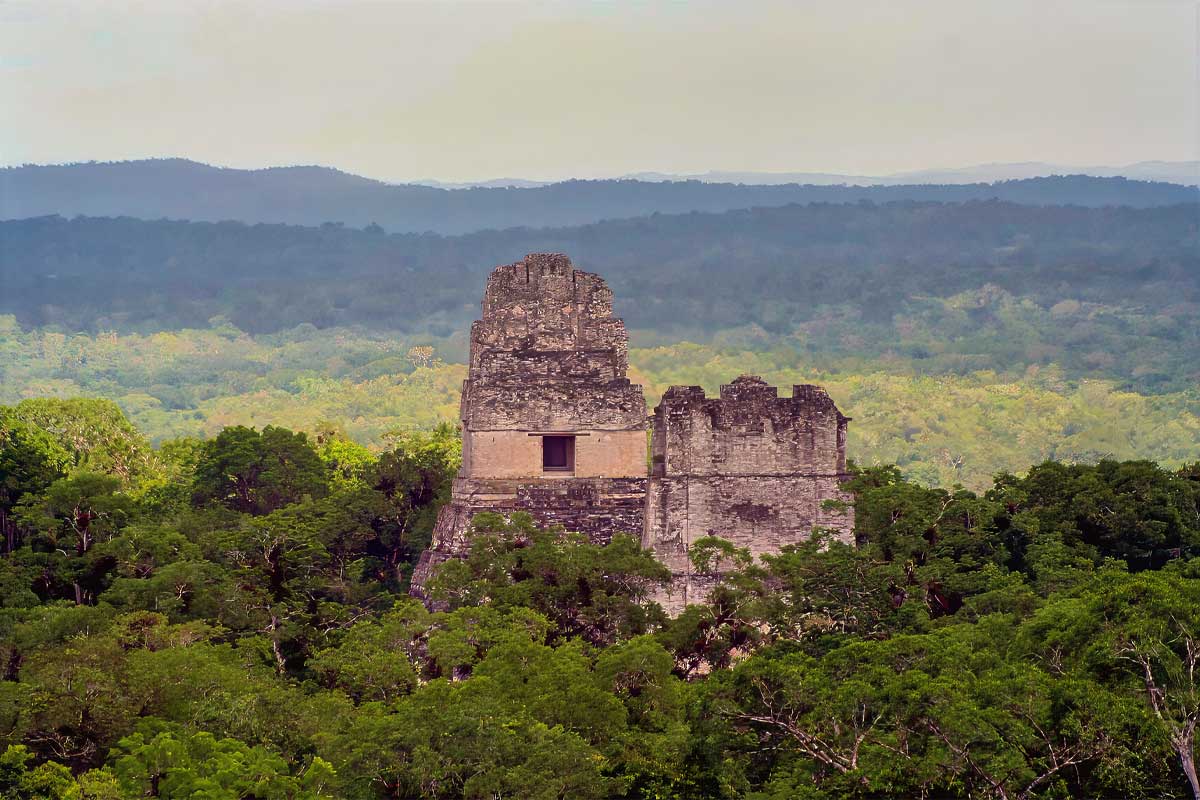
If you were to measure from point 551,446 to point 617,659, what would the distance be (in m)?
8.97

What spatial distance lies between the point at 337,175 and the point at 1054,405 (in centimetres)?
10025

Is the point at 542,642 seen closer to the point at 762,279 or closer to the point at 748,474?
the point at 748,474

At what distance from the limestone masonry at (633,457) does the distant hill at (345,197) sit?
461ft

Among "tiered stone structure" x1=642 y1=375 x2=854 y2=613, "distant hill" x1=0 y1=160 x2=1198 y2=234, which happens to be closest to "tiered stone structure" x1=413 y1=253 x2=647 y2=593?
"tiered stone structure" x1=642 y1=375 x2=854 y2=613

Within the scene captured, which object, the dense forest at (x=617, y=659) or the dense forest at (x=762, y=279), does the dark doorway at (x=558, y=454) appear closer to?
the dense forest at (x=617, y=659)

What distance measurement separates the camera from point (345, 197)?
186500 mm

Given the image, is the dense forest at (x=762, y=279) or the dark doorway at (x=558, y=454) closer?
the dark doorway at (x=558, y=454)

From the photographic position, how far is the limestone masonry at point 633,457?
3028 cm

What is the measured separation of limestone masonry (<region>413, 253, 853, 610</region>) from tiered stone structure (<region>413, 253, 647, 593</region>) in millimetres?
20

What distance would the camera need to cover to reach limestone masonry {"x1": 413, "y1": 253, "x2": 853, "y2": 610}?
3028 cm

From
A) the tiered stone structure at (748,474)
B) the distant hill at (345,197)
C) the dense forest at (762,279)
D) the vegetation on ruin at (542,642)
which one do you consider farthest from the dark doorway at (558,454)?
the distant hill at (345,197)

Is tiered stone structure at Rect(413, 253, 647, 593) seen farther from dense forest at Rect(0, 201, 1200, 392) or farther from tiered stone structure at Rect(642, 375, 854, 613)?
dense forest at Rect(0, 201, 1200, 392)

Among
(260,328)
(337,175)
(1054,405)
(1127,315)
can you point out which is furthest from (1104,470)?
(337,175)

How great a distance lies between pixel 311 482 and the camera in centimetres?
4431
